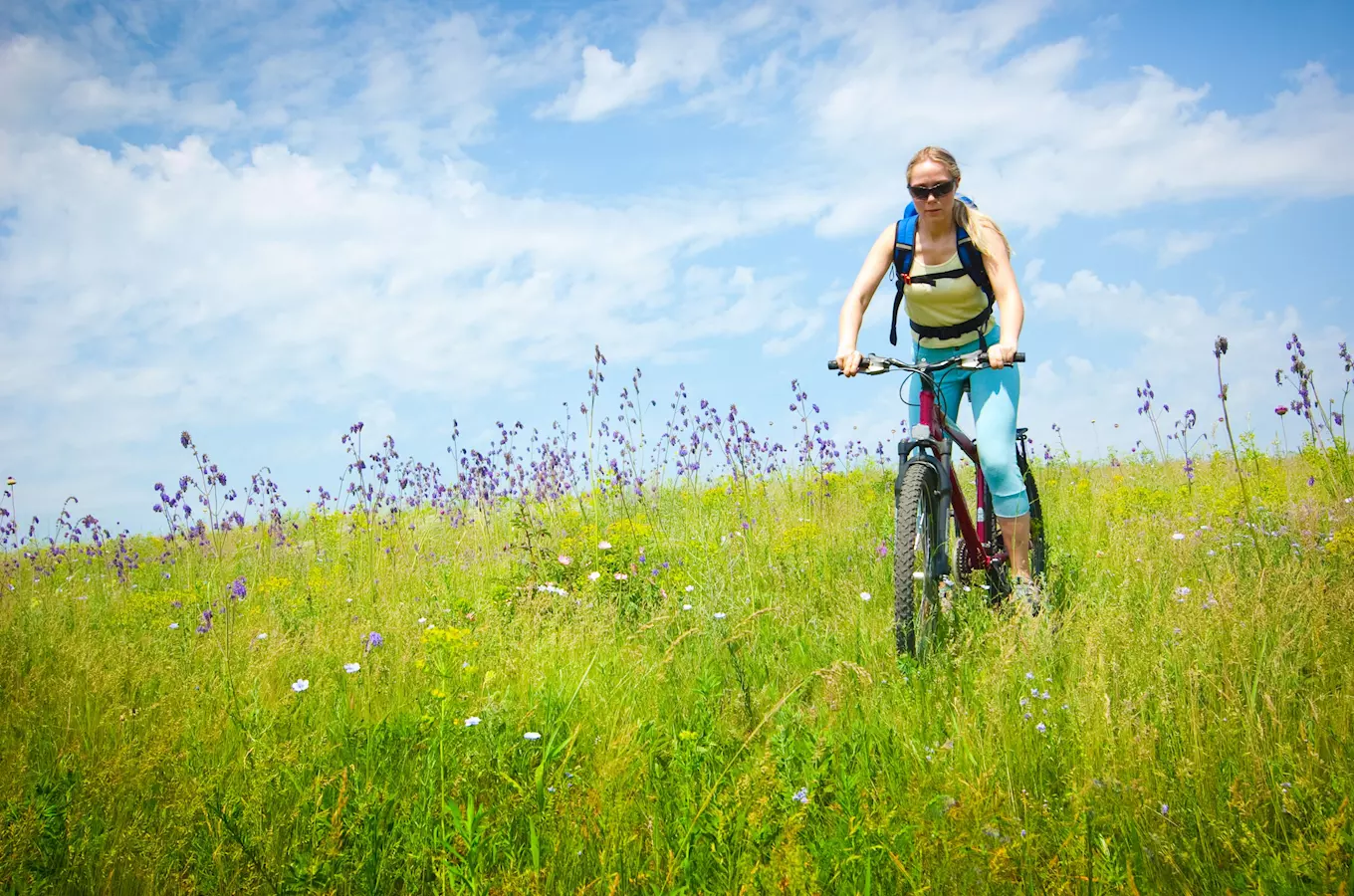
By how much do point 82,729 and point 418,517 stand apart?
7037 millimetres

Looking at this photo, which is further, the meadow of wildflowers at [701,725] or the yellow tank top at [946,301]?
the yellow tank top at [946,301]

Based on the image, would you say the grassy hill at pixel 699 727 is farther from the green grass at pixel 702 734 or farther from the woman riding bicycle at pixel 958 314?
the woman riding bicycle at pixel 958 314

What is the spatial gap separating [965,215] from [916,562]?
175cm

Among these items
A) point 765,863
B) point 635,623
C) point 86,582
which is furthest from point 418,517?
point 765,863

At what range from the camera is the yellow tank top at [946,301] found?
13.7ft

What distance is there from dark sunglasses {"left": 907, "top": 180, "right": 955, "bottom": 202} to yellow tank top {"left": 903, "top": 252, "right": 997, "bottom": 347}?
1.00 ft

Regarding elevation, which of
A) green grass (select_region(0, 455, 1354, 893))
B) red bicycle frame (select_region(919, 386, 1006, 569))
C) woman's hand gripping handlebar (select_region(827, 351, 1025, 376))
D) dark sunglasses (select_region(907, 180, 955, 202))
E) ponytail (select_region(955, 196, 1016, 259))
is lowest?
green grass (select_region(0, 455, 1354, 893))

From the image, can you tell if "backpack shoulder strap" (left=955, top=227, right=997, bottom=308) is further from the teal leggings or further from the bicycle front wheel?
the bicycle front wheel

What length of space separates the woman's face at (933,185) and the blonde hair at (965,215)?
0.02 meters

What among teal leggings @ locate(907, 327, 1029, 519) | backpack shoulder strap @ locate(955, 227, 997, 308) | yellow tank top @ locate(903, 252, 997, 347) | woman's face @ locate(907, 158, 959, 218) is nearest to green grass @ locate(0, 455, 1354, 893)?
teal leggings @ locate(907, 327, 1029, 519)

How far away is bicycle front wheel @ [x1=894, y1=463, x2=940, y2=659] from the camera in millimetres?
3793

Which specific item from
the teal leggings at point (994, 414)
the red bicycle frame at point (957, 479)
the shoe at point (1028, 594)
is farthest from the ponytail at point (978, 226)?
the shoe at point (1028, 594)

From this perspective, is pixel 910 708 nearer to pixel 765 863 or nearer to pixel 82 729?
pixel 765 863

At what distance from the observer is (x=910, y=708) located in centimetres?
306
